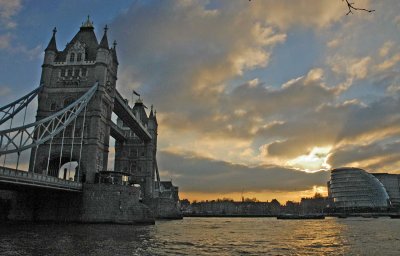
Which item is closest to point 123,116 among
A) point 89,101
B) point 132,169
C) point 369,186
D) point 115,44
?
point 115,44

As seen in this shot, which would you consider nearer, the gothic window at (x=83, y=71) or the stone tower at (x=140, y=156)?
the gothic window at (x=83, y=71)

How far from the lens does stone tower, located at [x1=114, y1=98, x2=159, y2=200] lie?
104 m

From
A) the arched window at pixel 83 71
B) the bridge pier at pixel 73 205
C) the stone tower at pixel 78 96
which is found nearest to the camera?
the bridge pier at pixel 73 205

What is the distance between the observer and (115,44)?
7194cm

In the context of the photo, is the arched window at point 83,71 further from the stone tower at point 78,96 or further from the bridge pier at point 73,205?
the bridge pier at point 73,205

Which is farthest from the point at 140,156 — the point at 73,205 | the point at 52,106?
the point at 73,205

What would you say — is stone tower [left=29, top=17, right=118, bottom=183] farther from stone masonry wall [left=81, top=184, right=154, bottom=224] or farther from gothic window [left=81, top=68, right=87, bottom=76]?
stone masonry wall [left=81, top=184, right=154, bottom=224]

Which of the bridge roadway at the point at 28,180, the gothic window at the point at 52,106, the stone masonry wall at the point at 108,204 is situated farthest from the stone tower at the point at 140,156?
the bridge roadway at the point at 28,180

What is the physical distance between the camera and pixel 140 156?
351 ft

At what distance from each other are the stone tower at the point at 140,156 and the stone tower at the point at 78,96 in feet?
129

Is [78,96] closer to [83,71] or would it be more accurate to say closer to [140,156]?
[83,71]

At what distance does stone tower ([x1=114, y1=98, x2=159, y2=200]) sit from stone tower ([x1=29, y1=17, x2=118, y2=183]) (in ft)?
129

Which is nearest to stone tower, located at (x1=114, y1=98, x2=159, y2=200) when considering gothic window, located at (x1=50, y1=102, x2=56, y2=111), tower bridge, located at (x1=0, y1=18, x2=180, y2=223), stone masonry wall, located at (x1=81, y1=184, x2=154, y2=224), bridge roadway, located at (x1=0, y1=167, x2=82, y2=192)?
tower bridge, located at (x1=0, y1=18, x2=180, y2=223)

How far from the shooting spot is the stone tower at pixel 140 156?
342 feet
